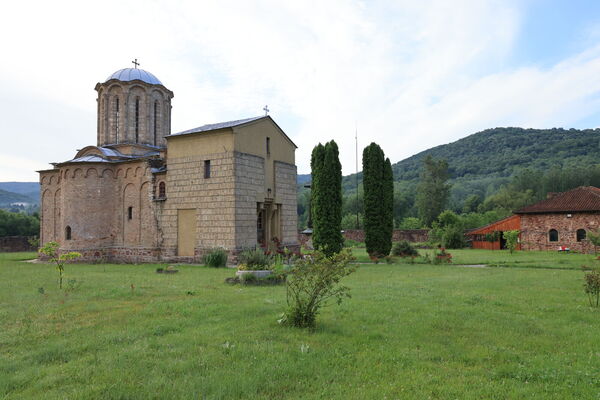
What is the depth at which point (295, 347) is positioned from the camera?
5.55m

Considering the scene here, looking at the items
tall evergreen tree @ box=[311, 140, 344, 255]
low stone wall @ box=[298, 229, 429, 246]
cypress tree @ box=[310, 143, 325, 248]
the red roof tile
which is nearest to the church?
cypress tree @ box=[310, 143, 325, 248]

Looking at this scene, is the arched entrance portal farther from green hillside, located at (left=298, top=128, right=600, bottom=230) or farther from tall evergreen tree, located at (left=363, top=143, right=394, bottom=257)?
green hillside, located at (left=298, top=128, right=600, bottom=230)

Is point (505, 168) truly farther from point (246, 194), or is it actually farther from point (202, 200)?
point (202, 200)

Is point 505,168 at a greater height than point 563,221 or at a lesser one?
greater

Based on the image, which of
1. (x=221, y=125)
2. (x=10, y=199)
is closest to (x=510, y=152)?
(x=221, y=125)

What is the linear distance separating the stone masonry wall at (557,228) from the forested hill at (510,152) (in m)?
47.3

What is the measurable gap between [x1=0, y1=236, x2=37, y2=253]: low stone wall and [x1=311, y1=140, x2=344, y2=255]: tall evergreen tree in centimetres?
2651

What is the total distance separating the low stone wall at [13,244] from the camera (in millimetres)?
31953

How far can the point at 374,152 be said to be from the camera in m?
21.7

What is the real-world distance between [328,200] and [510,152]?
255 feet

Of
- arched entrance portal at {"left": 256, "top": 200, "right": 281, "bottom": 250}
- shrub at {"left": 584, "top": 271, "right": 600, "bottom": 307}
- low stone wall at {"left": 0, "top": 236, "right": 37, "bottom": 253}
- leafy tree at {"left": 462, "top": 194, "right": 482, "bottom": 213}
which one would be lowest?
shrub at {"left": 584, "top": 271, "right": 600, "bottom": 307}

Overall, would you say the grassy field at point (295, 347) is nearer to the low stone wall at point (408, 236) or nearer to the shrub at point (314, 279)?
the shrub at point (314, 279)

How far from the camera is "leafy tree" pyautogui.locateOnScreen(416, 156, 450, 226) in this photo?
156 ft

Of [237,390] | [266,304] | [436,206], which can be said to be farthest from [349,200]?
[237,390]
